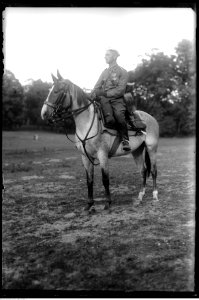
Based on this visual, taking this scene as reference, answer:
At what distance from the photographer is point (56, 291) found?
377 centimetres

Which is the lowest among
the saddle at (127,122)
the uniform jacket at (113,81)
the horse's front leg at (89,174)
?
the horse's front leg at (89,174)

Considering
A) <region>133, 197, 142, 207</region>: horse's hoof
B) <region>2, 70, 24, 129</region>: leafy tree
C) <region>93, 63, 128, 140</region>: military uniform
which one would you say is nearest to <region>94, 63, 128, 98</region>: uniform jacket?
<region>93, 63, 128, 140</region>: military uniform

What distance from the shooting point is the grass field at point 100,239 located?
3863 mm

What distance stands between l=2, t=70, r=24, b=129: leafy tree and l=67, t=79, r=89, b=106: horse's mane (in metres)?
1.02

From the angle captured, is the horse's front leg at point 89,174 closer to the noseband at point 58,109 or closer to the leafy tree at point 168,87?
the noseband at point 58,109

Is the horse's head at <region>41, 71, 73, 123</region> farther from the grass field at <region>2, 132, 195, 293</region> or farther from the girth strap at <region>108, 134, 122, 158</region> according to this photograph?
the girth strap at <region>108, 134, 122, 158</region>

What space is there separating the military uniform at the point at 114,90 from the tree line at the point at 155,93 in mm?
523

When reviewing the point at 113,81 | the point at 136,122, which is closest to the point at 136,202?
the point at 136,122

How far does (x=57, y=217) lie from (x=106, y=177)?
53.6 inches

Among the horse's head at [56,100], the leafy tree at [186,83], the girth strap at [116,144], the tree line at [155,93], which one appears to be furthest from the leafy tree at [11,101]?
the leafy tree at [186,83]

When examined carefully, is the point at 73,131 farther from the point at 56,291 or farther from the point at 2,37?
the point at 56,291

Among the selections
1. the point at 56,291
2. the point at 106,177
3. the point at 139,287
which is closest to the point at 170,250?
the point at 139,287

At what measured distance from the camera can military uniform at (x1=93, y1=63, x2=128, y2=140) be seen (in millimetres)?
6043
